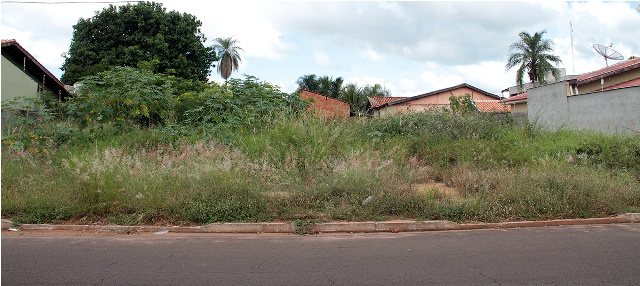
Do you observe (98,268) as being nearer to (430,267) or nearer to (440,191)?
(430,267)

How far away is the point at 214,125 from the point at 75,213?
522 centimetres

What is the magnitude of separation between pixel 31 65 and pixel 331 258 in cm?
2394

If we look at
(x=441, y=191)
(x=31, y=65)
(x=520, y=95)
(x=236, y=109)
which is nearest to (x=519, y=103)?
(x=520, y=95)

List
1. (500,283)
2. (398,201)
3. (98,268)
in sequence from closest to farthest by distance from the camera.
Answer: (500,283)
(98,268)
(398,201)

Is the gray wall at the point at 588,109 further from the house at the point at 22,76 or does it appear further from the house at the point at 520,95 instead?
the house at the point at 22,76

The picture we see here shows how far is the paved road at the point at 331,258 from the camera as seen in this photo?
15.2 ft

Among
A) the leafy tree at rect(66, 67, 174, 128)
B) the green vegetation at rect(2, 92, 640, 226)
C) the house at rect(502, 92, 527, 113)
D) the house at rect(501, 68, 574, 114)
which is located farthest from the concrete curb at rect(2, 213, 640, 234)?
the house at rect(502, 92, 527, 113)

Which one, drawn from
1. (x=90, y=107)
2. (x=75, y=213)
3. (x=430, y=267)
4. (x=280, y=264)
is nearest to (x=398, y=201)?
(x=430, y=267)

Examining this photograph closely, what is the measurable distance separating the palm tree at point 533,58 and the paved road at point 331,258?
105ft

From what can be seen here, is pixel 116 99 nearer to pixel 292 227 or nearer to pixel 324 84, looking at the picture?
pixel 292 227

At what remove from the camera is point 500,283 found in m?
4.50

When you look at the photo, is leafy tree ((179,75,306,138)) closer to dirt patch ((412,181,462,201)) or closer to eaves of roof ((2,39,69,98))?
dirt patch ((412,181,462,201))

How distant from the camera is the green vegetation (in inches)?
293

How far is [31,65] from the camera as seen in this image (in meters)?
22.7
